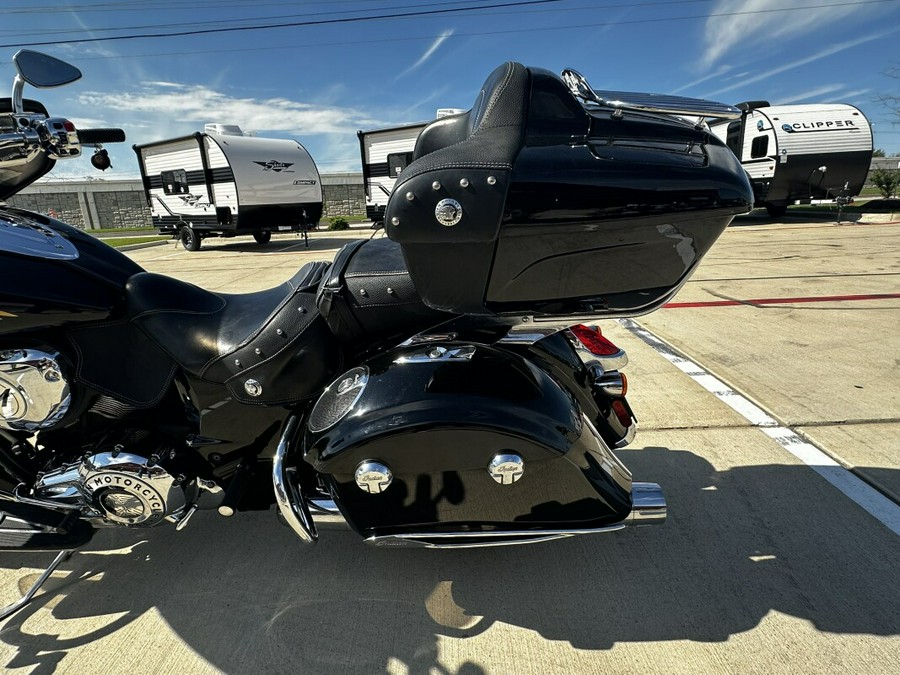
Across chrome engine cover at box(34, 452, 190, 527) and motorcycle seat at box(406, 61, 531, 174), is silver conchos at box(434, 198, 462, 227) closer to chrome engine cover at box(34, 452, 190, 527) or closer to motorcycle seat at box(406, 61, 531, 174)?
motorcycle seat at box(406, 61, 531, 174)

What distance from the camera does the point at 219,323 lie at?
174 centimetres

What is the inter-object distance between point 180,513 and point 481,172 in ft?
4.97

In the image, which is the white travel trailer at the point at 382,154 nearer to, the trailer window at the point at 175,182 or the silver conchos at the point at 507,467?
the trailer window at the point at 175,182

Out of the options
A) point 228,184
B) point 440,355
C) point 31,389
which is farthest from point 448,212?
point 228,184

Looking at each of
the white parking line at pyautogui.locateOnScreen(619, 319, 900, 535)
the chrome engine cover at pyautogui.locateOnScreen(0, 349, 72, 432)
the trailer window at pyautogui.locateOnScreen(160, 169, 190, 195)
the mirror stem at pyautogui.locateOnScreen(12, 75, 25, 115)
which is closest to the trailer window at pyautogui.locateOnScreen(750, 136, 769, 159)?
the white parking line at pyautogui.locateOnScreen(619, 319, 900, 535)

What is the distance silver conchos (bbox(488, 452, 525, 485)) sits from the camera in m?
1.44

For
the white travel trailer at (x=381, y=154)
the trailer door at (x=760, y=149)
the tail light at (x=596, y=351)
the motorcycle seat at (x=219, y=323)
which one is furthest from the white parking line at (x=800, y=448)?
the trailer door at (x=760, y=149)

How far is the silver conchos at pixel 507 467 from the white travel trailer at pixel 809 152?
15859mm

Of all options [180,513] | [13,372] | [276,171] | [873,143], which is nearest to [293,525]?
[180,513]

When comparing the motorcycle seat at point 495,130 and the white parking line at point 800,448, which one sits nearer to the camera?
the motorcycle seat at point 495,130

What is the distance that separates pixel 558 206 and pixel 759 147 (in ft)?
54.5

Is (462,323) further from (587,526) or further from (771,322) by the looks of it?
(771,322)

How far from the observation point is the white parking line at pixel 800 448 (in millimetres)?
2146

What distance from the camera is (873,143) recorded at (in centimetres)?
1458
